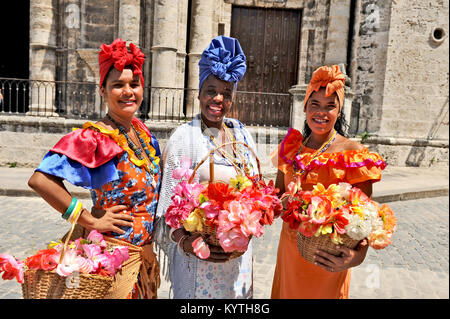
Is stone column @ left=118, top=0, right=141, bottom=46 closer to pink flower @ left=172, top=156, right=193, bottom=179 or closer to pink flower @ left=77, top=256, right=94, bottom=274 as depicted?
pink flower @ left=172, top=156, right=193, bottom=179

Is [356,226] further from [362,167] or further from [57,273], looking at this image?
[57,273]

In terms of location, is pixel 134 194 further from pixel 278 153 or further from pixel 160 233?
pixel 278 153

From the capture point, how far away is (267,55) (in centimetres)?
1216

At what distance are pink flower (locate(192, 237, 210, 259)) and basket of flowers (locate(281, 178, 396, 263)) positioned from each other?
1.59 ft

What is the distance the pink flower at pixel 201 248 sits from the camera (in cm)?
172

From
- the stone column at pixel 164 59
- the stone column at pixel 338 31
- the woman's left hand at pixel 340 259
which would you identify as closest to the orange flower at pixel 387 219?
the woman's left hand at pixel 340 259

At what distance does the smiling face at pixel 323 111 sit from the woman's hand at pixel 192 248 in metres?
1.04

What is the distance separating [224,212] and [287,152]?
1038 millimetres

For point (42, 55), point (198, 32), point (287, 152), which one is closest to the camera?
point (287, 152)

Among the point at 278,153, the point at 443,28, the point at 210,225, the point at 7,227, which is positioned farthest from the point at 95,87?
the point at 443,28

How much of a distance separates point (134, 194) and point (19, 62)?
16925 mm

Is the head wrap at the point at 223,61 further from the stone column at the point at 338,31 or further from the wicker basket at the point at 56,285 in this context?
the stone column at the point at 338,31

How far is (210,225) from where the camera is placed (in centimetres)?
172

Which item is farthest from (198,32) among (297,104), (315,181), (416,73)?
(315,181)
